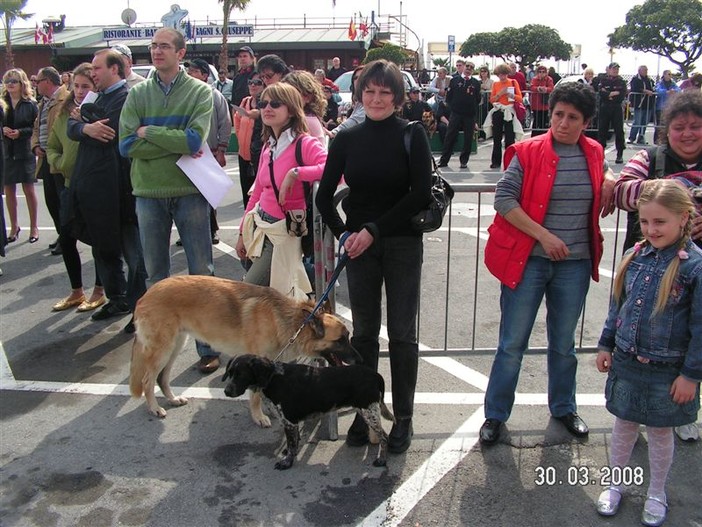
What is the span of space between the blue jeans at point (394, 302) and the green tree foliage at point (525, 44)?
6538 centimetres

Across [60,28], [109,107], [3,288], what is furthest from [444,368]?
[60,28]

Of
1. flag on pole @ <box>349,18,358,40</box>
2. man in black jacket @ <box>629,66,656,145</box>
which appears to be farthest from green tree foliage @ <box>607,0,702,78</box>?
man in black jacket @ <box>629,66,656,145</box>

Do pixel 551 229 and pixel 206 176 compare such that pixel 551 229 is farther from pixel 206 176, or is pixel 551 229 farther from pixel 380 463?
pixel 206 176

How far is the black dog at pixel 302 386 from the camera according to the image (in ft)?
10.8

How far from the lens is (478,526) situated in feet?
9.61

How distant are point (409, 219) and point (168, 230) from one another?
2.22 m

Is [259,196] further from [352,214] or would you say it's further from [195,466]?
[195,466]

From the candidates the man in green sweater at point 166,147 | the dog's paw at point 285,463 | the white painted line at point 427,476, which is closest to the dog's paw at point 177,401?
the man in green sweater at point 166,147

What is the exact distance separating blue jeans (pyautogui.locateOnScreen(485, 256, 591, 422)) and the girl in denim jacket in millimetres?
444

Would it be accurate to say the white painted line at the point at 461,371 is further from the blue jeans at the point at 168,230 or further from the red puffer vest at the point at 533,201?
the blue jeans at the point at 168,230

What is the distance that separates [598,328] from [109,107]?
436 centimetres

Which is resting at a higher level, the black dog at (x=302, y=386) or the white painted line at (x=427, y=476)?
the black dog at (x=302, y=386)

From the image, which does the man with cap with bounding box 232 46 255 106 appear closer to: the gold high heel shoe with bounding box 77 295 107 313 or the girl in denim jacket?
the gold high heel shoe with bounding box 77 295 107 313

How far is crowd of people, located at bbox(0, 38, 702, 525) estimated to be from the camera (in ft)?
9.20
